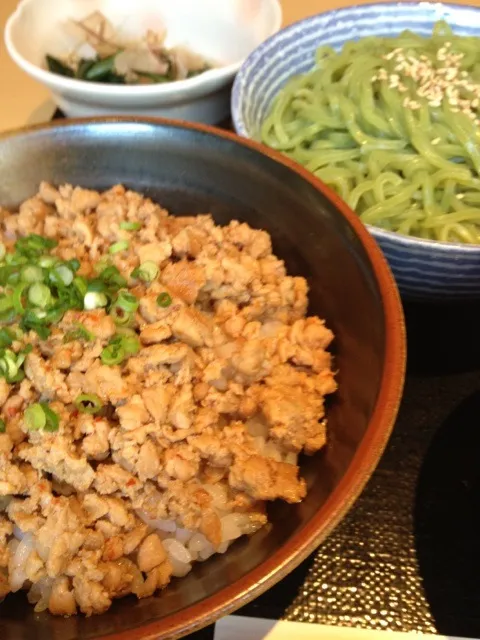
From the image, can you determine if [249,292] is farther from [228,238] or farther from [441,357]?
[441,357]

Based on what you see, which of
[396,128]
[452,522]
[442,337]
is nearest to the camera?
[452,522]

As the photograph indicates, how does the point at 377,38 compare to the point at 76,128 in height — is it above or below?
below

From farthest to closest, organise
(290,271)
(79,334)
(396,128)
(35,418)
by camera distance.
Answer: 1. (396,128)
2. (290,271)
3. (79,334)
4. (35,418)

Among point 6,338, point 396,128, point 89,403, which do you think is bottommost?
point 396,128

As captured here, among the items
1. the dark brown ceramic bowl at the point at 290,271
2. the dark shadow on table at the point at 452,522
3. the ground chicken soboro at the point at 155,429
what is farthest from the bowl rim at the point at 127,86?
the dark shadow on table at the point at 452,522

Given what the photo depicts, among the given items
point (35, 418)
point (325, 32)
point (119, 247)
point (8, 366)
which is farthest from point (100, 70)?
point (35, 418)

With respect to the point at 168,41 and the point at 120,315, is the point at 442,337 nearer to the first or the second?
the point at 120,315

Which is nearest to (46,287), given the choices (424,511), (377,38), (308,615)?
(308,615)
